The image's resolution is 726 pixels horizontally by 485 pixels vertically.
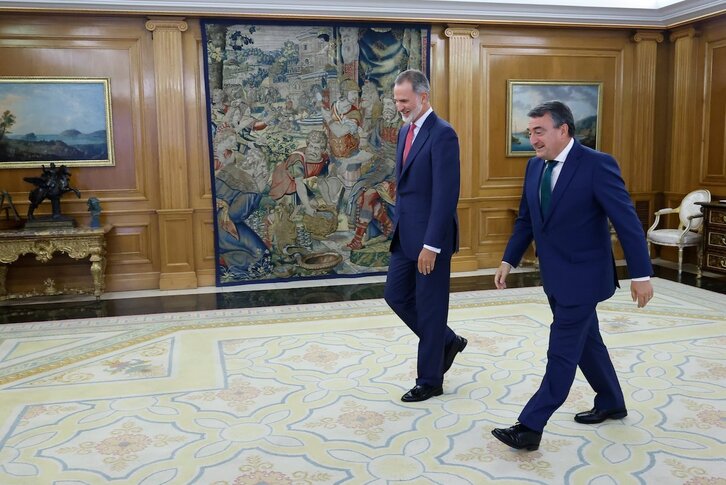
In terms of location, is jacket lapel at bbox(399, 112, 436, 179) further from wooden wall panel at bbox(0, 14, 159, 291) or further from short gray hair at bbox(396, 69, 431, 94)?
wooden wall panel at bbox(0, 14, 159, 291)

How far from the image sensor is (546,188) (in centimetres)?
287

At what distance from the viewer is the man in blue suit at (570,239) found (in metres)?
2.73

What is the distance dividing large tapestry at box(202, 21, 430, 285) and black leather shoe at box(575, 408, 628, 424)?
4.44 meters

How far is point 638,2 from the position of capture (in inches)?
306

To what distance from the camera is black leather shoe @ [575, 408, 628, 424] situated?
325cm

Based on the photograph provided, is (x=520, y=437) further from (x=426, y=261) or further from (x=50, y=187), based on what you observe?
(x=50, y=187)

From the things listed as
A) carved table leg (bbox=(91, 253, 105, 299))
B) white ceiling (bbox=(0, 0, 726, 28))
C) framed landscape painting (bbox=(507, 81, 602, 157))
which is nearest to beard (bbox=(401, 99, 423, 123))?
white ceiling (bbox=(0, 0, 726, 28))

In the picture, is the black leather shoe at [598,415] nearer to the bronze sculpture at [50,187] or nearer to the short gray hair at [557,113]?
the short gray hair at [557,113]

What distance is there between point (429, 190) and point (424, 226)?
190 millimetres

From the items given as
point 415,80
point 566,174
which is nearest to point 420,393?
point 566,174

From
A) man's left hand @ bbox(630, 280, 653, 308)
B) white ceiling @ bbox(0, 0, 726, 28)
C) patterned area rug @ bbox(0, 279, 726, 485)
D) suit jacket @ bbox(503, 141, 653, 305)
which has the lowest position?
patterned area rug @ bbox(0, 279, 726, 485)

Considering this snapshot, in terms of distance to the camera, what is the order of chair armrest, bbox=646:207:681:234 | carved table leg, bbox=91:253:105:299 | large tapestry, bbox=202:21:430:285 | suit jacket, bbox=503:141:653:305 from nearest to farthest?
suit jacket, bbox=503:141:653:305, carved table leg, bbox=91:253:105:299, large tapestry, bbox=202:21:430:285, chair armrest, bbox=646:207:681:234

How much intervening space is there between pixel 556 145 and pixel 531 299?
349cm

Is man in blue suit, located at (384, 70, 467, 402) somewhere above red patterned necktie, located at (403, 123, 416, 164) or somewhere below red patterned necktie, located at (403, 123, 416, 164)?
below
